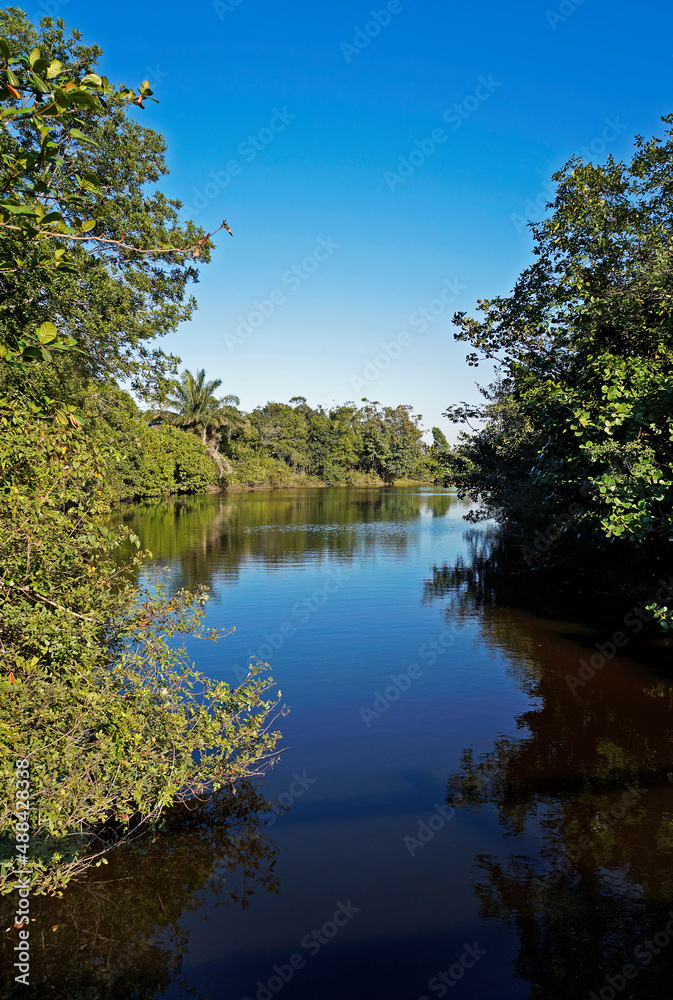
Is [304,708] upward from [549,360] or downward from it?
downward

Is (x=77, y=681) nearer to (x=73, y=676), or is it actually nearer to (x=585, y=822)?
(x=73, y=676)

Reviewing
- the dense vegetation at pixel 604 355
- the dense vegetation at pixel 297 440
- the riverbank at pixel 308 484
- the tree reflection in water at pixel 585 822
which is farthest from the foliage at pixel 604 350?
the riverbank at pixel 308 484

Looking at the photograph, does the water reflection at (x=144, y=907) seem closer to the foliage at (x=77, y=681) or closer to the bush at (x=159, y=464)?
the foliage at (x=77, y=681)

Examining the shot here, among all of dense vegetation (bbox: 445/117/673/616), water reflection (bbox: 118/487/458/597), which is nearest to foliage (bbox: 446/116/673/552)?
dense vegetation (bbox: 445/117/673/616)

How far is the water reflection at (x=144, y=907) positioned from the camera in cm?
534

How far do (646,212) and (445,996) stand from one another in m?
14.2

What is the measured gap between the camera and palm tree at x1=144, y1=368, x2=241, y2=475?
72438 millimetres

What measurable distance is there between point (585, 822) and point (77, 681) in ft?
19.8

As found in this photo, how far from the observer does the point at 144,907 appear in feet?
20.4

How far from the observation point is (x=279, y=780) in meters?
8.89

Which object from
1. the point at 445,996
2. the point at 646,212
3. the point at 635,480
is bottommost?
the point at 445,996

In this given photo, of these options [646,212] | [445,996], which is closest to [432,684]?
[445,996]

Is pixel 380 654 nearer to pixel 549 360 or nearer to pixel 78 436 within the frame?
pixel 549 360

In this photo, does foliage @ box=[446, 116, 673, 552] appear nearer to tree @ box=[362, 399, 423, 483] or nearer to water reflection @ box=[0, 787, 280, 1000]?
water reflection @ box=[0, 787, 280, 1000]
